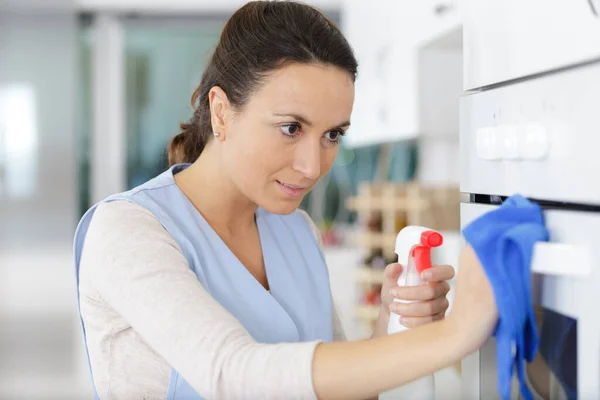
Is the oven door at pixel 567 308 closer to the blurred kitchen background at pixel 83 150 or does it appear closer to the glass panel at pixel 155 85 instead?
the blurred kitchen background at pixel 83 150

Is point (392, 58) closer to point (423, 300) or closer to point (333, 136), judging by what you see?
point (333, 136)

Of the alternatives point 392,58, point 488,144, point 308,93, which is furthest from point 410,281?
point 392,58

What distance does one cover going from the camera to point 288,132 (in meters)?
0.95


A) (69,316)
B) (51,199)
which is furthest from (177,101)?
(69,316)

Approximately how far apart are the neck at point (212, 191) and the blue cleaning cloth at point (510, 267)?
557 mm

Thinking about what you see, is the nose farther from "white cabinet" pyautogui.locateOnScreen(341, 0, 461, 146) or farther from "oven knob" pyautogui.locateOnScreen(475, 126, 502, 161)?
"white cabinet" pyautogui.locateOnScreen(341, 0, 461, 146)

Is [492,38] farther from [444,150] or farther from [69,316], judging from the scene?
[69,316]

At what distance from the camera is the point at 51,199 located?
3594mm

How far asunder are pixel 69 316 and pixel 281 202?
9.39 feet

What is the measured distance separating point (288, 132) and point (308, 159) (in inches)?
1.9

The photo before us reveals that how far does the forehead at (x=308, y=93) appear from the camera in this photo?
930mm

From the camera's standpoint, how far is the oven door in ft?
1.88

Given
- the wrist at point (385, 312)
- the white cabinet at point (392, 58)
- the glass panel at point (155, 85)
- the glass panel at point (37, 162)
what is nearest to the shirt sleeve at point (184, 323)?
the wrist at point (385, 312)

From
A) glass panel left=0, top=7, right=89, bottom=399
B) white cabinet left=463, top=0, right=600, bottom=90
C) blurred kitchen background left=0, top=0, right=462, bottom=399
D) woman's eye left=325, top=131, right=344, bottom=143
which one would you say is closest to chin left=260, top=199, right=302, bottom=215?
woman's eye left=325, top=131, right=344, bottom=143
